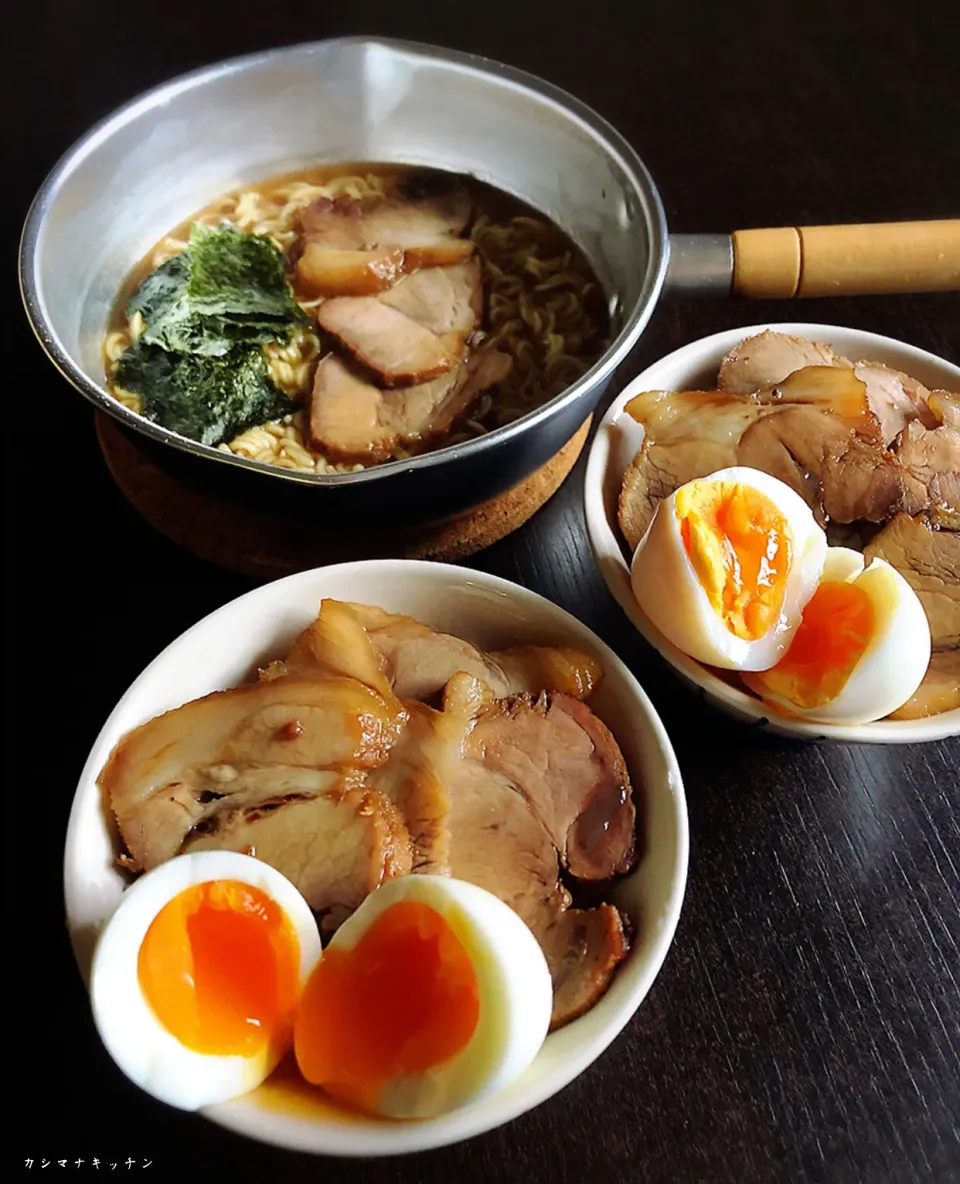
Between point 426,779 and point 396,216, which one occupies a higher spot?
point 396,216

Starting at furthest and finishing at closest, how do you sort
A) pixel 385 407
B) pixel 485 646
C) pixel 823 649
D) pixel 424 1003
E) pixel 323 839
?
pixel 385 407 → pixel 485 646 → pixel 823 649 → pixel 323 839 → pixel 424 1003

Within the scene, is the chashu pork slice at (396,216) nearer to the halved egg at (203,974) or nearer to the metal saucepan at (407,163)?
the metal saucepan at (407,163)

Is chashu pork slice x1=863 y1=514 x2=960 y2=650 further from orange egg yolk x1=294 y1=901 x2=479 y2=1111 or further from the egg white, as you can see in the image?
orange egg yolk x1=294 y1=901 x2=479 y2=1111

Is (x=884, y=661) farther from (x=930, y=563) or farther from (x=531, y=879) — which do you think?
(x=531, y=879)

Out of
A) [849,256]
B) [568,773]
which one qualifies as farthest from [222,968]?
[849,256]

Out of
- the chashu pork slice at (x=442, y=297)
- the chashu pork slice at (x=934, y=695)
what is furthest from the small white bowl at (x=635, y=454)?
the chashu pork slice at (x=442, y=297)

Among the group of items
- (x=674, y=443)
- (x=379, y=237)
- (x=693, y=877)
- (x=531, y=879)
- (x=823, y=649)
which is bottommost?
(x=693, y=877)

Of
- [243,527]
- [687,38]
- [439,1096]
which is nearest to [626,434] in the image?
[243,527]
